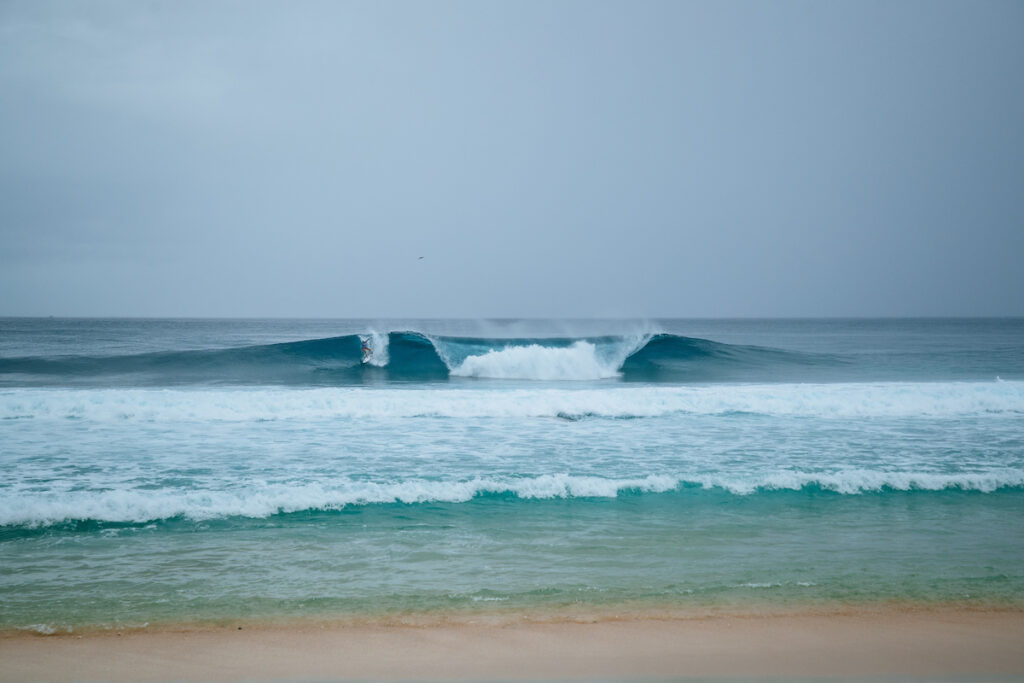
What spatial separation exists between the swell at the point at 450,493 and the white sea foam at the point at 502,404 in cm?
442

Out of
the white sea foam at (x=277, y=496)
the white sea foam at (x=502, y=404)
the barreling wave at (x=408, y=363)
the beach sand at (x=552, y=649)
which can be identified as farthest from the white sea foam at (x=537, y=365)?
the beach sand at (x=552, y=649)

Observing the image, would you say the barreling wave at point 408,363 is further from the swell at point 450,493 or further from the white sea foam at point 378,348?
the swell at point 450,493

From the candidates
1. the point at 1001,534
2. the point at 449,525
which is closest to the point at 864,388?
the point at 1001,534

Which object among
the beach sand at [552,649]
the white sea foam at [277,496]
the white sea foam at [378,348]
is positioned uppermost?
the white sea foam at [378,348]

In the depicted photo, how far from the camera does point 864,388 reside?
14.1m

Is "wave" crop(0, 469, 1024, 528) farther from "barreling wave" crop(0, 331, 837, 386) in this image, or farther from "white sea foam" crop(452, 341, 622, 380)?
"white sea foam" crop(452, 341, 622, 380)

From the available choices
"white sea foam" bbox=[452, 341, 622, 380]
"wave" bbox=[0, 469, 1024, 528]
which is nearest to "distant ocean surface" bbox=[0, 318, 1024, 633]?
"wave" bbox=[0, 469, 1024, 528]

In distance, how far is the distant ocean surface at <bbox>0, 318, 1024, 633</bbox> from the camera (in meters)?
4.50

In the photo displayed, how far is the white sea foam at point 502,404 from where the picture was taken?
11.5 meters

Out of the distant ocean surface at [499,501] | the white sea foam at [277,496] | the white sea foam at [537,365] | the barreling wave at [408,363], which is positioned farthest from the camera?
the white sea foam at [537,365]

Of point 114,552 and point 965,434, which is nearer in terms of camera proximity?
point 114,552

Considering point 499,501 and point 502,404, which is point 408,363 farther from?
point 499,501

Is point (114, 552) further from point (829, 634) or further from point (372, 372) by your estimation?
point (372, 372)

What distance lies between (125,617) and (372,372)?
18.0 metres
